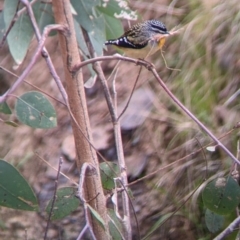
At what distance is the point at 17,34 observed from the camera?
1.11 m

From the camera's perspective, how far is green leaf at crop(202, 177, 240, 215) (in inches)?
43.8

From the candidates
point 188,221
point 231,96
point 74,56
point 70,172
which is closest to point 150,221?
point 188,221

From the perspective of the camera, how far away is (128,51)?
49.1 inches

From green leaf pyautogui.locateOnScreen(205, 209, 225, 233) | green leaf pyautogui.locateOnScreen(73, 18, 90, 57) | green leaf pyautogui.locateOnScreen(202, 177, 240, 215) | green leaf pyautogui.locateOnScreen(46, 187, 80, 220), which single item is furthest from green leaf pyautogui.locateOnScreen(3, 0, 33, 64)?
green leaf pyautogui.locateOnScreen(205, 209, 225, 233)

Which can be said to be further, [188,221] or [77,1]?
[188,221]

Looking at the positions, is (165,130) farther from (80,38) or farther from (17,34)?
(17,34)

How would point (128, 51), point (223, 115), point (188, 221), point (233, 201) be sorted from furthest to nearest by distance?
1. point (223, 115)
2. point (188, 221)
3. point (128, 51)
4. point (233, 201)

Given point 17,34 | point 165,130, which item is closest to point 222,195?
point 17,34

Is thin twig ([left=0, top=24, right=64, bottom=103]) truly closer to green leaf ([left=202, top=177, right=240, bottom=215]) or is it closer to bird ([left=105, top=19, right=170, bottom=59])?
bird ([left=105, top=19, right=170, bottom=59])

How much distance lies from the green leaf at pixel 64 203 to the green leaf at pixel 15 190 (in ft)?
0.33

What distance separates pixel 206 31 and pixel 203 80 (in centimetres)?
21

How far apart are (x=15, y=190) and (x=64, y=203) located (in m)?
0.13

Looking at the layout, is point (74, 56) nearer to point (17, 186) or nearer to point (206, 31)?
point (17, 186)

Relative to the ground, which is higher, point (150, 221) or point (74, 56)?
point (74, 56)
